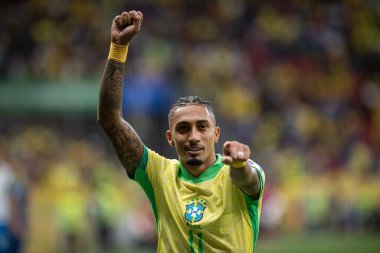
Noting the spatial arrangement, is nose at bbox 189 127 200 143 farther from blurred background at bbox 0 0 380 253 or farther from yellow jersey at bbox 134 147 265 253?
blurred background at bbox 0 0 380 253

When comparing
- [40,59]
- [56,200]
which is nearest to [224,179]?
[56,200]

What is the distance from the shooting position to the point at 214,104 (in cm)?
1952

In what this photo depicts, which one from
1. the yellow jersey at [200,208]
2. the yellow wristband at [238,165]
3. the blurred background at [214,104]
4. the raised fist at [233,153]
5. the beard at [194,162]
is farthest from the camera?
the blurred background at [214,104]

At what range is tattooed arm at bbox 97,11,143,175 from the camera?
4773 mm

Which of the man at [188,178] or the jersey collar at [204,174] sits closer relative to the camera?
the man at [188,178]

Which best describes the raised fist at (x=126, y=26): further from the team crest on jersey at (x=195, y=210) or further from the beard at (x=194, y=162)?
the team crest on jersey at (x=195, y=210)

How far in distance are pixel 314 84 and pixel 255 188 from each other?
18.4 metres

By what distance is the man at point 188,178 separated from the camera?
463 cm

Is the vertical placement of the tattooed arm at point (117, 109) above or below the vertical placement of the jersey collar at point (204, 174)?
above

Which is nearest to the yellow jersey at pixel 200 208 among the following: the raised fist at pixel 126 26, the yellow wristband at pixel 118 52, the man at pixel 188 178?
the man at pixel 188 178

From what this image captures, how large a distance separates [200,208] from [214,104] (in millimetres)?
14871

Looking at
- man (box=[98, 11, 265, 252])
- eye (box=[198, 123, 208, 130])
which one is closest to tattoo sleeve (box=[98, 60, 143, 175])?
man (box=[98, 11, 265, 252])

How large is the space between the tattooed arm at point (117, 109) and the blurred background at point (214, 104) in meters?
9.59

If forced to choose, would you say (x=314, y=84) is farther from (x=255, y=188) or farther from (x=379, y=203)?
(x=255, y=188)
